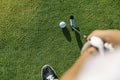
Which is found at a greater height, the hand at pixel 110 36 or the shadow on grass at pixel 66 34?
the hand at pixel 110 36

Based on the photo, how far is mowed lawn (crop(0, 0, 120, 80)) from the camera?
160 inches

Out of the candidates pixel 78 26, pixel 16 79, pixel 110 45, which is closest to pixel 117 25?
pixel 78 26

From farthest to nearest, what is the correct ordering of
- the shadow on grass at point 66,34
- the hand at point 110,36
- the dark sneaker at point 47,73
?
the shadow on grass at point 66,34, the dark sneaker at point 47,73, the hand at point 110,36

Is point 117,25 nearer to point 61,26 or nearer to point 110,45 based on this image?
point 61,26

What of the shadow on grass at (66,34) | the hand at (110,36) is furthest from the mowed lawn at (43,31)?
the hand at (110,36)

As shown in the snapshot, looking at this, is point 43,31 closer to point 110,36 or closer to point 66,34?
point 66,34

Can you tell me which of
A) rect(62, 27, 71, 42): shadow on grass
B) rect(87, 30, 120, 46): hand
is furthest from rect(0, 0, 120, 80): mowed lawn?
rect(87, 30, 120, 46): hand

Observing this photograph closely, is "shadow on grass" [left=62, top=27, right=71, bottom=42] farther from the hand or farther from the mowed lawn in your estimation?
the hand

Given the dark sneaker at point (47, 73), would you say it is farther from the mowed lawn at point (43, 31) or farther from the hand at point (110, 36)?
the hand at point (110, 36)

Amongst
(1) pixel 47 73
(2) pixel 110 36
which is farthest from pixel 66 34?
(2) pixel 110 36

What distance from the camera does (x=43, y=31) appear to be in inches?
163

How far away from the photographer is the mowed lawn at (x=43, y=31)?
4059 mm

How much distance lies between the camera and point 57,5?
4.23 meters

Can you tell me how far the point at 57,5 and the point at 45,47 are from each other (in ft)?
1.91
